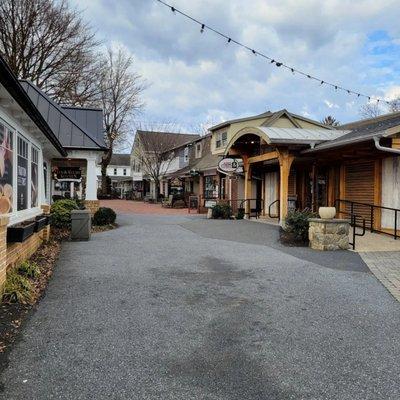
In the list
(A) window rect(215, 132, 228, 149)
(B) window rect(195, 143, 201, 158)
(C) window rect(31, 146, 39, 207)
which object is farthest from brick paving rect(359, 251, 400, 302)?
(B) window rect(195, 143, 201, 158)

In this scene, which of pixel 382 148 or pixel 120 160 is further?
pixel 120 160

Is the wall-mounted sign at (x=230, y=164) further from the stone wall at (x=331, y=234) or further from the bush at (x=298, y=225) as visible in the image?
the stone wall at (x=331, y=234)

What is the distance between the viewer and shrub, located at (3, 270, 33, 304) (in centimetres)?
546

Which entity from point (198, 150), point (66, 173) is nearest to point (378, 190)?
point (66, 173)

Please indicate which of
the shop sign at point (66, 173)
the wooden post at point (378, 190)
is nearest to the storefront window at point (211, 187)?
the shop sign at point (66, 173)

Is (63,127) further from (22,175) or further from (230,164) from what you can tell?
(22,175)

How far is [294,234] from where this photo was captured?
38.0 ft

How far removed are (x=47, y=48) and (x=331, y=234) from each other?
19810 mm

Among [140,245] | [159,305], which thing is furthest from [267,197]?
[159,305]

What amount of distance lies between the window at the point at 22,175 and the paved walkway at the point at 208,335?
1.44 metres

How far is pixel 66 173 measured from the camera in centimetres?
1850

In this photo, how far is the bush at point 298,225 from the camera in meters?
11.4

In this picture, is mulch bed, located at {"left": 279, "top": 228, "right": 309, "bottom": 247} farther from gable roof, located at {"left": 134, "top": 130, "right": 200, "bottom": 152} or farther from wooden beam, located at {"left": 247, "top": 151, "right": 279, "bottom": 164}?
gable roof, located at {"left": 134, "top": 130, "right": 200, "bottom": 152}

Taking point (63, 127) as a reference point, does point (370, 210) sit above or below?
below
